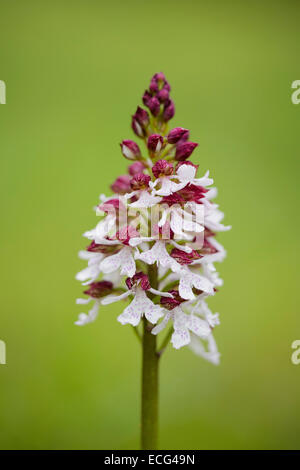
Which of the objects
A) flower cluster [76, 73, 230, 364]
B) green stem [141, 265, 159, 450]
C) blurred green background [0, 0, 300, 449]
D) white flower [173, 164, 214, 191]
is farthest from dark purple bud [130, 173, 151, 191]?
blurred green background [0, 0, 300, 449]

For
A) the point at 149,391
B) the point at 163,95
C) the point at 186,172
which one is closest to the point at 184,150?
the point at 186,172

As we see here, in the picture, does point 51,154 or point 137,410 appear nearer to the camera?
point 137,410

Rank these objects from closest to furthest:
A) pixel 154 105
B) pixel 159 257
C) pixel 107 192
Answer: pixel 159 257 < pixel 154 105 < pixel 107 192

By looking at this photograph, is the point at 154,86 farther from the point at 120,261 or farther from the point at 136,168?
the point at 120,261

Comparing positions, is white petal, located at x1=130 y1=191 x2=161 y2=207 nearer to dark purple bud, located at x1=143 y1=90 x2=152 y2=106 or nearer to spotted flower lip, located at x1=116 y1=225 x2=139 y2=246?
spotted flower lip, located at x1=116 y1=225 x2=139 y2=246

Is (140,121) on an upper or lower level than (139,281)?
upper

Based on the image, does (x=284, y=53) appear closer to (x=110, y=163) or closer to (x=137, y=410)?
(x=110, y=163)
